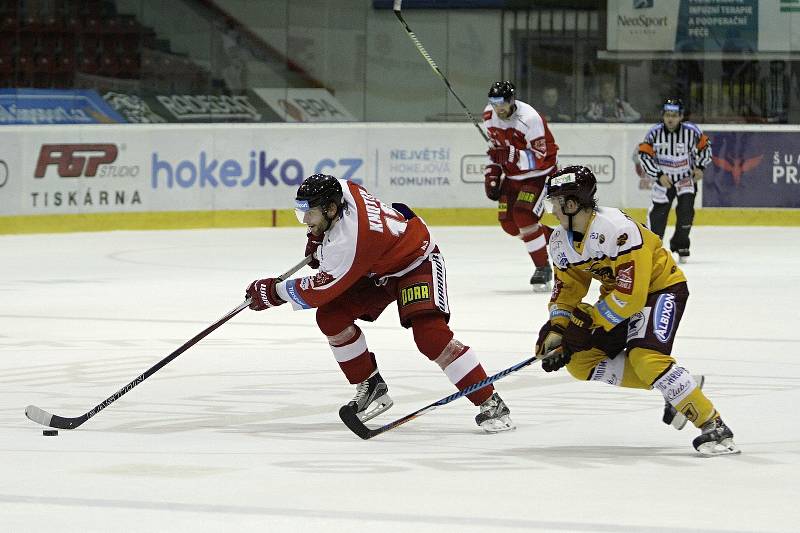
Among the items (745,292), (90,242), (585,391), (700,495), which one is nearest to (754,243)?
(745,292)

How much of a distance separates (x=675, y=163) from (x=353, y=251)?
24.6ft

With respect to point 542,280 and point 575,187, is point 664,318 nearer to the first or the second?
point 575,187

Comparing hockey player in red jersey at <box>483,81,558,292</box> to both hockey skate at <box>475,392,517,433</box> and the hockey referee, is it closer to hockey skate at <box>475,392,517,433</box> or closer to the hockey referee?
the hockey referee

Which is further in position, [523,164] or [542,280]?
[523,164]

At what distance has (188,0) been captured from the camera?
15445 mm

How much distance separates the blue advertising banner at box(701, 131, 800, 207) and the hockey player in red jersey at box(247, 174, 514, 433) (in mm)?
10354

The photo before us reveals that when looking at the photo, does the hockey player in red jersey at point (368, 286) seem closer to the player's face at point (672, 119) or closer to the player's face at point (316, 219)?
the player's face at point (316, 219)

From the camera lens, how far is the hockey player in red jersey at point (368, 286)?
4926 mm

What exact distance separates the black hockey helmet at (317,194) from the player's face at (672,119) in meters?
7.35

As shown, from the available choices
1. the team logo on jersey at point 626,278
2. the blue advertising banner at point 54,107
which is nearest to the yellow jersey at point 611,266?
the team logo on jersey at point 626,278

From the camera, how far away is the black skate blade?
4895mm

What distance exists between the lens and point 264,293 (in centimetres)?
506

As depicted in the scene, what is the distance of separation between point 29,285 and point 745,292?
446 cm

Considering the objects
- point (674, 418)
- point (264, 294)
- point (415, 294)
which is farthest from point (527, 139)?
point (674, 418)
